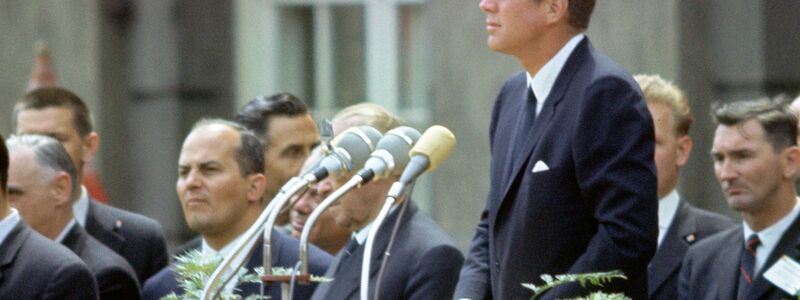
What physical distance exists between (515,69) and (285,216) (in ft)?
A: 13.9

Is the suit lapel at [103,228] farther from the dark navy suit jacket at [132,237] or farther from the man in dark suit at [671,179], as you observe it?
the man in dark suit at [671,179]

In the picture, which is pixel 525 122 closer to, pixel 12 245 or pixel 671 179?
pixel 671 179

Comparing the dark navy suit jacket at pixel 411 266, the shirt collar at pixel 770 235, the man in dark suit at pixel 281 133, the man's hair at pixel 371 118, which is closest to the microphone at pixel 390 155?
the dark navy suit jacket at pixel 411 266

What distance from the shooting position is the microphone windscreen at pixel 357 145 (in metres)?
5.78

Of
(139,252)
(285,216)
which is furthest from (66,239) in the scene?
(285,216)

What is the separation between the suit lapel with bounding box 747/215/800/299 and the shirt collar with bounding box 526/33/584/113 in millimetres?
1533

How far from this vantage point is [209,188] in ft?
25.7

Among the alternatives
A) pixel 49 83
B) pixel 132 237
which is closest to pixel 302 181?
pixel 132 237

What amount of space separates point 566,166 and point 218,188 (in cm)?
247

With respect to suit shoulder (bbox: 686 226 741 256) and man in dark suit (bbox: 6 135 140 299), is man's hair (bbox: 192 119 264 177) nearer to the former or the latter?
man in dark suit (bbox: 6 135 140 299)

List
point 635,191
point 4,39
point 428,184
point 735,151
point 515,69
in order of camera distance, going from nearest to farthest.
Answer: point 635,191, point 735,151, point 515,69, point 428,184, point 4,39

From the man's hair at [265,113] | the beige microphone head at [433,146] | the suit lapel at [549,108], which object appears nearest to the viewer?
the beige microphone head at [433,146]

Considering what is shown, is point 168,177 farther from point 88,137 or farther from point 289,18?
point 88,137

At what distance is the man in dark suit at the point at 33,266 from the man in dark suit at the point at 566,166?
1.54 metres
